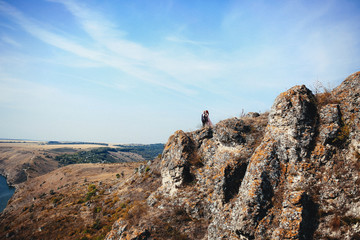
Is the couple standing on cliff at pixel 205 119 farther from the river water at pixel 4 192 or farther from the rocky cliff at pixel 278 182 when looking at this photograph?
the river water at pixel 4 192

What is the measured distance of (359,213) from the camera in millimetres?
8438

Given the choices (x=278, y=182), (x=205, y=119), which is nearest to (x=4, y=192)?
(x=205, y=119)

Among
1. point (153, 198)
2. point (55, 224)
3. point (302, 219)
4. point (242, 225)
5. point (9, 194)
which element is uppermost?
point (302, 219)

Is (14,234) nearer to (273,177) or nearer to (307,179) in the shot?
(273,177)

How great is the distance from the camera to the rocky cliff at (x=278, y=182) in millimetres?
9297

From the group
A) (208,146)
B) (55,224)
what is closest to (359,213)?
(208,146)

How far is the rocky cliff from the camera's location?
9297 millimetres

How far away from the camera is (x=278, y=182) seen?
36.6 feet

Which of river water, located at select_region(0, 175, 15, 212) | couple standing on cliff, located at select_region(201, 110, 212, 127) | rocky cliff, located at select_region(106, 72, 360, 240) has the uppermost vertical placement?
couple standing on cliff, located at select_region(201, 110, 212, 127)

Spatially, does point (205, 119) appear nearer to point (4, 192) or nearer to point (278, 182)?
point (278, 182)

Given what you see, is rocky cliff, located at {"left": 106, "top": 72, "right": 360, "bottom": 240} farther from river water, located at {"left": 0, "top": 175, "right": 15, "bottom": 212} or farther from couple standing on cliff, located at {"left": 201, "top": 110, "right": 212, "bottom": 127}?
river water, located at {"left": 0, "top": 175, "right": 15, "bottom": 212}

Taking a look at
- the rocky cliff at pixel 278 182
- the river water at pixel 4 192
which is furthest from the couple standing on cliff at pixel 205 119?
the river water at pixel 4 192

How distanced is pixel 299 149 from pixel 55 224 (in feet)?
96.8

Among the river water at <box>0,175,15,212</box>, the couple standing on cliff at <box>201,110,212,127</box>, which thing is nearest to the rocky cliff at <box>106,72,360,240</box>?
the couple standing on cliff at <box>201,110,212,127</box>
